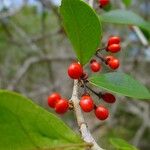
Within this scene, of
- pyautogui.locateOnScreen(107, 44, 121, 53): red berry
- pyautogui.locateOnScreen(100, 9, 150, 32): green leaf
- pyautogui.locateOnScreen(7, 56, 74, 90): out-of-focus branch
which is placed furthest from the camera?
pyautogui.locateOnScreen(7, 56, 74, 90): out-of-focus branch

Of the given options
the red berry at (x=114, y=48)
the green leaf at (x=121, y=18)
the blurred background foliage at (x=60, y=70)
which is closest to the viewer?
the red berry at (x=114, y=48)

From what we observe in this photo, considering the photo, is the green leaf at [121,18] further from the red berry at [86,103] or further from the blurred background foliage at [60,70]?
the blurred background foliage at [60,70]

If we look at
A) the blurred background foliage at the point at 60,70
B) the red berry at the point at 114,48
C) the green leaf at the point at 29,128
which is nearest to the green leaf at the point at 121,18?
the red berry at the point at 114,48

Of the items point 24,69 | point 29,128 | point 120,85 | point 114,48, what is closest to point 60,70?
point 24,69

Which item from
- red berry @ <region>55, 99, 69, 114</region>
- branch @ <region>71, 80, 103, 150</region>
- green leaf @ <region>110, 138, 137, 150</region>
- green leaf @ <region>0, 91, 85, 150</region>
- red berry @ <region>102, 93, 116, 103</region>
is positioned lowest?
green leaf @ <region>110, 138, 137, 150</region>

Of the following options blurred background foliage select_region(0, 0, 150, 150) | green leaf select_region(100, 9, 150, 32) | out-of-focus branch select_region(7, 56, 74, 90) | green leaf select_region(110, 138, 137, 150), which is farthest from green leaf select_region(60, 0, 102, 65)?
blurred background foliage select_region(0, 0, 150, 150)

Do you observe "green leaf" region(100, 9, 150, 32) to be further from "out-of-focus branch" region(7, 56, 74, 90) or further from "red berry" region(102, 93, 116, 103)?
"out-of-focus branch" region(7, 56, 74, 90)

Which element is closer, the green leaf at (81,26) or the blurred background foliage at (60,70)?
the green leaf at (81,26)
